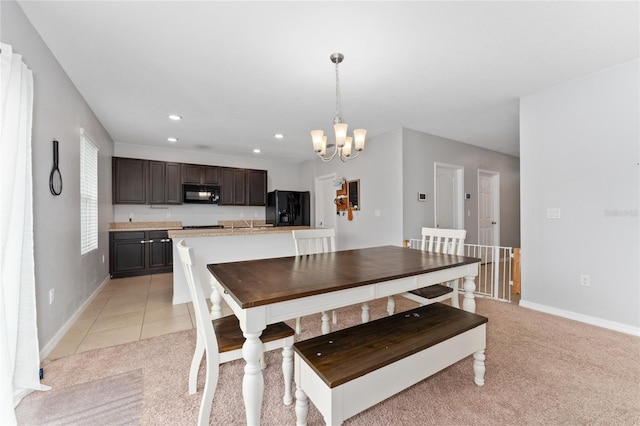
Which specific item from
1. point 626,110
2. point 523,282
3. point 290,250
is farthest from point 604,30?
point 290,250

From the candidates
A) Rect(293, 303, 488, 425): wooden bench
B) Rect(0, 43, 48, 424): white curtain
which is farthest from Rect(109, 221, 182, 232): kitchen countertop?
Rect(293, 303, 488, 425): wooden bench

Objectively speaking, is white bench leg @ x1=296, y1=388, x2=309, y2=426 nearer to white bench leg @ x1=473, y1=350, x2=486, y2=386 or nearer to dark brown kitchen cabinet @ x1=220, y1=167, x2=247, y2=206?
white bench leg @ x1=473, y1=350, x2=486, y2=386

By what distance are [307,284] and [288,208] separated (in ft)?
15.0

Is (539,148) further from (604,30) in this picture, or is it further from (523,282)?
(523,282)

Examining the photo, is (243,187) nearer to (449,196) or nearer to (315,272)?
(449,196)

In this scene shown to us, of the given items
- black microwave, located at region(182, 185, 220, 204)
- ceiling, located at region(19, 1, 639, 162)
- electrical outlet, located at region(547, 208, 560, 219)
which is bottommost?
electrical outlet, located at region(547, 208, 560, 219)

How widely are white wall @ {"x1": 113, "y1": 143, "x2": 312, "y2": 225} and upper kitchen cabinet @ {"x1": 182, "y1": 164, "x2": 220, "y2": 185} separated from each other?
0.33 meters

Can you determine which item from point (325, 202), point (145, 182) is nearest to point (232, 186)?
point (145, 182)

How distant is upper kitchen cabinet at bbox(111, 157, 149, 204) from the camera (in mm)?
4641

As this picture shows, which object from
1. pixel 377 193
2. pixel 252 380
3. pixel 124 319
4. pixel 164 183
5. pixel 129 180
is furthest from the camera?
pixel 164 183

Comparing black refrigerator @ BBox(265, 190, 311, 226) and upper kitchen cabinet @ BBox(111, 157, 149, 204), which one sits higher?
upper kitchen cabinet @ BBox(111, 157, 149, 204)

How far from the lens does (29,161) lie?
65.4 inches

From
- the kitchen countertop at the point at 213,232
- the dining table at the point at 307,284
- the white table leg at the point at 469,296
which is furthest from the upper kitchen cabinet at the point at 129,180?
the white table leg at the point at 469,296

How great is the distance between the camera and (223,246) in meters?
3.36
